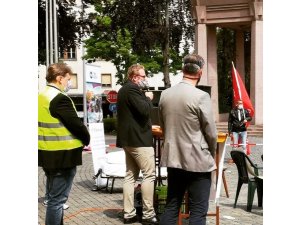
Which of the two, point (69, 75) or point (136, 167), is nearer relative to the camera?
point (69, 75)

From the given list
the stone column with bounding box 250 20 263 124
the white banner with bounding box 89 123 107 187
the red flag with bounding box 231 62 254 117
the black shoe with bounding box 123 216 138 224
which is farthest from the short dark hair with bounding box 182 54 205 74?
the stone column with bounding box 250 20 263 124

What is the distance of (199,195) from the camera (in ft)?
18.0

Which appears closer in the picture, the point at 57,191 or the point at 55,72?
the point at 57,191

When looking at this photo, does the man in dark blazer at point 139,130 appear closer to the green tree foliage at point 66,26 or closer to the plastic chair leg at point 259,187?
the plastic chair leg at point 259,187

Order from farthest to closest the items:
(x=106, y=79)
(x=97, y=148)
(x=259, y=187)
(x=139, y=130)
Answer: (x=106, y=79) < (x=97, y=148) < (x=259, y=187) < (x=139, y=130)

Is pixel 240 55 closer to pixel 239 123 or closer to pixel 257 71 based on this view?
pixel 257 71

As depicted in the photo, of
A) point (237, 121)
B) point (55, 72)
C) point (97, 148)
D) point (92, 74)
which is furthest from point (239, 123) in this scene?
point (55, 72)

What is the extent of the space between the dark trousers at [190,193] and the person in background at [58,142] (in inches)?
40.1

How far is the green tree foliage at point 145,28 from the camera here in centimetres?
3300

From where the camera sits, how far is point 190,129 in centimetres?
552

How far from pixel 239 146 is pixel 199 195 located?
11.3 metres

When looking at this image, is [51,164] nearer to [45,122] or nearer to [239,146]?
[45,122]

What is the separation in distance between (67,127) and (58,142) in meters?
0.17
